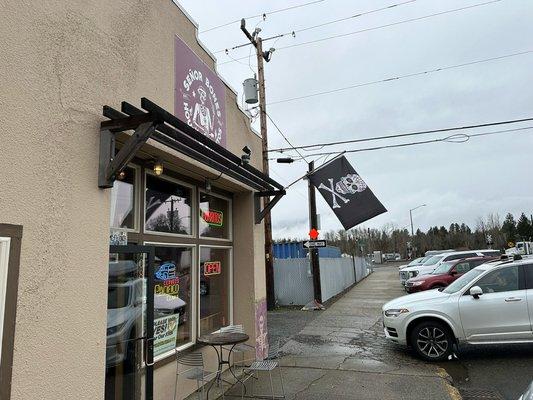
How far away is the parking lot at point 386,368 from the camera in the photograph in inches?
243

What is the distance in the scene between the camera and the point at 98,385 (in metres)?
3.70

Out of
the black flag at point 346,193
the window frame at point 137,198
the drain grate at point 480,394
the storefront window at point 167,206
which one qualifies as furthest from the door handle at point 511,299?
the window frame at point 137,198

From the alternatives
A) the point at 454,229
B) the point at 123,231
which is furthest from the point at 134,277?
the point at 454,229

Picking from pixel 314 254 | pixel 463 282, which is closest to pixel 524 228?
pixel 314 254

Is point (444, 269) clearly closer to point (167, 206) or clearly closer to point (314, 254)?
point (314, 254)

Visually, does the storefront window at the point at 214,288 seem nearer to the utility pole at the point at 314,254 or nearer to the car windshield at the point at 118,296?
the car windshield at the point at 118,296

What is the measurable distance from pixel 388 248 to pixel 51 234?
354 feet

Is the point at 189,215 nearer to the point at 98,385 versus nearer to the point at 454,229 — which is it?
the point at 98,385

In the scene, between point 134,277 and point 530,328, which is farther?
point 530,328

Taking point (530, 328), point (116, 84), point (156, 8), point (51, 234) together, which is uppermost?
point (156, 8)

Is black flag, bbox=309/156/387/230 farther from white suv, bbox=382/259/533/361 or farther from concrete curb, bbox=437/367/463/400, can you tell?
concrete curb, bbox=437/367/463/400

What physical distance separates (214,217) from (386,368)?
398 centimetres

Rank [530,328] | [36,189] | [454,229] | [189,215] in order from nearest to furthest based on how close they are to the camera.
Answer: [36,189] < [189,215] < [530,328] < [454,229]

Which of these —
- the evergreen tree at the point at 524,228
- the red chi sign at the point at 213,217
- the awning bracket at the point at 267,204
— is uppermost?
the evergreen tree at the point at 524,228
